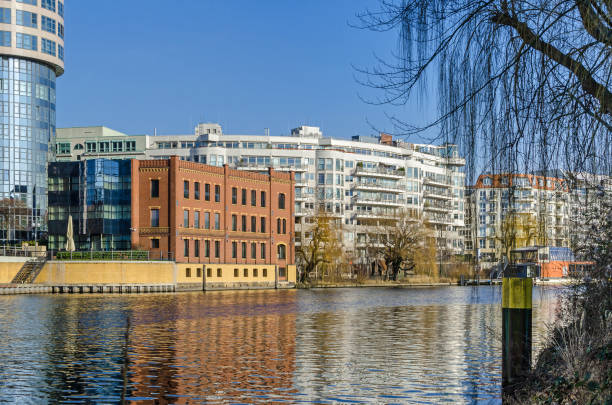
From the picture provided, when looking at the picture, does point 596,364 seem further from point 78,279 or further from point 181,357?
point 78,279

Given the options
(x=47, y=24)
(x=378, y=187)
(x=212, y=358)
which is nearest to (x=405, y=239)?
(x=378, y=187)

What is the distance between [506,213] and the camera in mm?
9758

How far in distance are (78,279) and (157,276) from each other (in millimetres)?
8067

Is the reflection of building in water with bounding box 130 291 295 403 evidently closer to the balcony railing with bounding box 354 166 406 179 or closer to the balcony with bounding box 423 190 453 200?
the balcony railing with bounding box 354 166 406 179

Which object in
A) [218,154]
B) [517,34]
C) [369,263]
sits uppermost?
[218,154]

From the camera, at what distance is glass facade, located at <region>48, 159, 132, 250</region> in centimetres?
8669

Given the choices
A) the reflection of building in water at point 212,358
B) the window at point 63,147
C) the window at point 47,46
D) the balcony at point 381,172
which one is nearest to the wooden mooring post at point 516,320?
the reflection of building in water at point 212,358

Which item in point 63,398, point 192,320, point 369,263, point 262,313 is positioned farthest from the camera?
point 369,263

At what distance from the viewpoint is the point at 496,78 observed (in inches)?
372

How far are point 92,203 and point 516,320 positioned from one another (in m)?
79.6

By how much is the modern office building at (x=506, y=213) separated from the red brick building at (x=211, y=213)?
7575 cm

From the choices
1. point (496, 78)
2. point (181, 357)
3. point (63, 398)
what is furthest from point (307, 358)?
point (496, 78)

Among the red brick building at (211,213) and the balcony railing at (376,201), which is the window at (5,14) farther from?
the balcony railing at (376,201)

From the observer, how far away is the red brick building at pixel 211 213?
280ft
